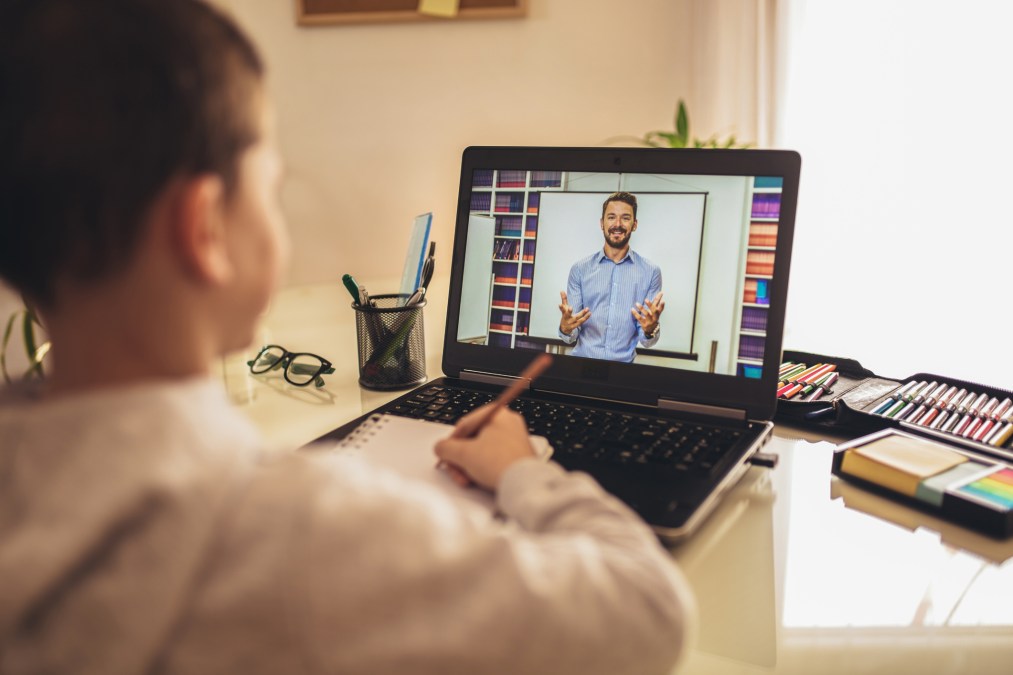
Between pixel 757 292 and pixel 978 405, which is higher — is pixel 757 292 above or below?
above

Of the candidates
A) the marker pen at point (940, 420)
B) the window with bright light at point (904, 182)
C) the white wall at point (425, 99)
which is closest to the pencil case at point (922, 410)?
the marker pen at point (940, 420)

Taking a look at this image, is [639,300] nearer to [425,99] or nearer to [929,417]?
[929,417]

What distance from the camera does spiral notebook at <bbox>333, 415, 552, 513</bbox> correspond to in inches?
22.6

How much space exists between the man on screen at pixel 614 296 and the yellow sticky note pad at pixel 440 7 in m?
0.94

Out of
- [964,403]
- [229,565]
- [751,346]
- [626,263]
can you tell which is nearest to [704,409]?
[751,346]

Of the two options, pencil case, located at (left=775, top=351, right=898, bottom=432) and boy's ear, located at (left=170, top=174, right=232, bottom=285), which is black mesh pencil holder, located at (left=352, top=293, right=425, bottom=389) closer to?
pencil case, located at (left=775, top=351, right=898, bottom=432)

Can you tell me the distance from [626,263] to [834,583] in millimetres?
418

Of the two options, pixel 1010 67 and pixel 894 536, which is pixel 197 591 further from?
pixel 1010 67

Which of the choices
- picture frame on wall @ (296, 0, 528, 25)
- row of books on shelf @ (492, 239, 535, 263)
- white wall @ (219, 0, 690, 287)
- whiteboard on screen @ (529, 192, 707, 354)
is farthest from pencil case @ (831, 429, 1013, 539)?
picture frame on wall @ (296, 0, 528, 25)

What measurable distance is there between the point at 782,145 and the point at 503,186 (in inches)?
31.2

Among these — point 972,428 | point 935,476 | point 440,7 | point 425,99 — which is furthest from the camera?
point 425,99

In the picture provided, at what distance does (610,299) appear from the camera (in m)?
0.82

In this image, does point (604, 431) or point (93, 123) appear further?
point (604, 431)

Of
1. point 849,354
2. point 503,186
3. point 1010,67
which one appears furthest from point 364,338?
point 1010,67
